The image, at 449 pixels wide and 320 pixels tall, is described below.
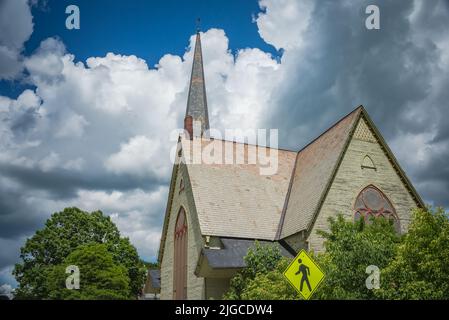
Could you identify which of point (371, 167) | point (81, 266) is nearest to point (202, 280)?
point (371, 167)

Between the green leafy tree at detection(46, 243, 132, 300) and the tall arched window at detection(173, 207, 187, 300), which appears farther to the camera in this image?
the green leafy tree at detection(46, 243, 132, 300)

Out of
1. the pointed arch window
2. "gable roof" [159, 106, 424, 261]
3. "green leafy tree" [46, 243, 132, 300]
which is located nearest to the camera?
"gable roof" [159, 106, 424, 261]

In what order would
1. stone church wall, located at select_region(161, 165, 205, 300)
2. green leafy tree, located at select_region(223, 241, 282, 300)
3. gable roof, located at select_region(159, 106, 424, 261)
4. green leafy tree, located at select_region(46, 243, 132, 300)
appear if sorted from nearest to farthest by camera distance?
green leafy tree, located at select_region(223, 241, 282, 300), gable roof, located at select_region(159, 106, 424, 261), stone church wall, located at select_region(161, 165, 205, 300), green leafy tree, located at select_region(46, 243, 132, 300)

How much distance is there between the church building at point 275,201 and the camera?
68.3 feet

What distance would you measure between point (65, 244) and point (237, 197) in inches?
1257

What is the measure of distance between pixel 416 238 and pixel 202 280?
11645mm

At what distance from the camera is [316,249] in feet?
65.6

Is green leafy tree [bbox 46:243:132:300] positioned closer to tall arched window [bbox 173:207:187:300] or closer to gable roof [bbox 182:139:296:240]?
tall arched window [bbox 173:207:187:300]

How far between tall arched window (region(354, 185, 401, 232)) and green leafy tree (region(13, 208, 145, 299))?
32.3 metres

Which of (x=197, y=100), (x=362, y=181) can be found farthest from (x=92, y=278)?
(x=362, y=181)

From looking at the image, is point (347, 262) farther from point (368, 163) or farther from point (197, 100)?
point (197, 100)

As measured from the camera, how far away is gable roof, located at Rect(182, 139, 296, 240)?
2191 centimetres

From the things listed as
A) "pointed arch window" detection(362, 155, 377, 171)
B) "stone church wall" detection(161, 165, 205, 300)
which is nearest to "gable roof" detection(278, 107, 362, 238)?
"pointed arch window" detection(362, 155, 377, 171)
